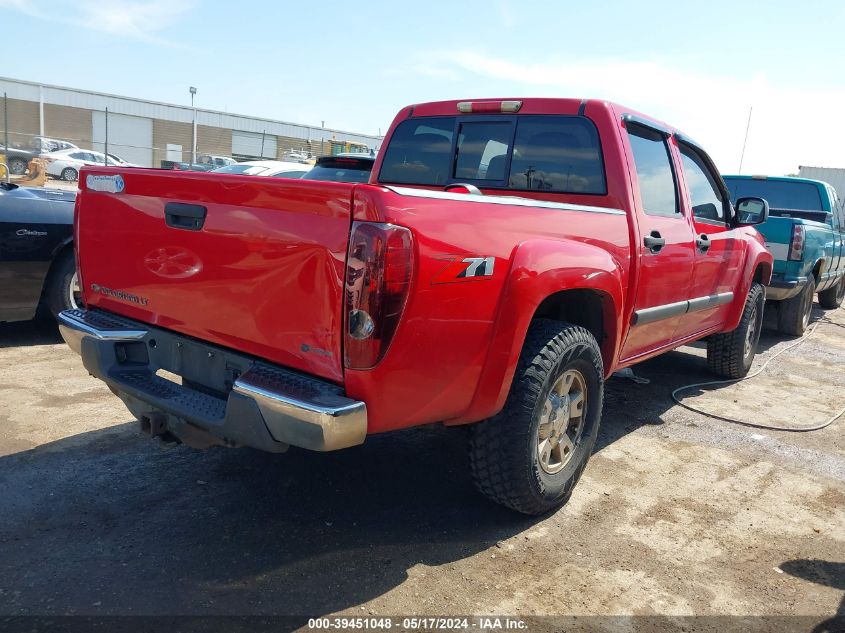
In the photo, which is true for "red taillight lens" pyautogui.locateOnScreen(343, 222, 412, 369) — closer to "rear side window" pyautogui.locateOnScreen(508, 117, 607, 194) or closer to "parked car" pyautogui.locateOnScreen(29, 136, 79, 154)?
"rear side window" pyautogui.locateOnScreen(508, 117, 607, 194)

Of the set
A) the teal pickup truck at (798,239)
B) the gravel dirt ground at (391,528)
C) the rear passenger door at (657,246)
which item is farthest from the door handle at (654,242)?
the teal pickup truck at (798,239)

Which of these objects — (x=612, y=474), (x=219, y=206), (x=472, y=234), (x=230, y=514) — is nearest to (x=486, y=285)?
(x=472, y=234)

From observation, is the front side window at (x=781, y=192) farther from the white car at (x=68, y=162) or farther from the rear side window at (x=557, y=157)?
the white car at (x=68, y=162)

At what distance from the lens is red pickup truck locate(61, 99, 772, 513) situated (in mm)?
2404

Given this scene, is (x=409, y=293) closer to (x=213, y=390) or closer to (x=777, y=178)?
(x=213, y=390)

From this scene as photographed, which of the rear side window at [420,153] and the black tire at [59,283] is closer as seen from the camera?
the rear side window at [420,153]

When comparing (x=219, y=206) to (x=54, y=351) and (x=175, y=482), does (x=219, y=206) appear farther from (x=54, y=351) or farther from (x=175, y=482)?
(x=54, y=351)

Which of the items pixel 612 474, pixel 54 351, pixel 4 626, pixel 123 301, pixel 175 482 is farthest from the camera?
pixel 54 351

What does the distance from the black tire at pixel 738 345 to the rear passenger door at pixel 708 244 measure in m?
0.51

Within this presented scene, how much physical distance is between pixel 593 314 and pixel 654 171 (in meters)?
1.14

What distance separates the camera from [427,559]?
2.96 metres

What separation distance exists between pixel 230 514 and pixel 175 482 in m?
0.48

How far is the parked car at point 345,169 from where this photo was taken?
23.1 ft

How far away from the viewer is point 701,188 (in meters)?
4.95
